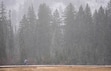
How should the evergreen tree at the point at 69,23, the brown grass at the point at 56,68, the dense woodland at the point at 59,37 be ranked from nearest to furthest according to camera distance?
the brown grass at the point at 56,68
the dense woodland at the point at 59,37
the evergreen tree at the point at 69,23

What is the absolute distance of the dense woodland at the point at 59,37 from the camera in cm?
636

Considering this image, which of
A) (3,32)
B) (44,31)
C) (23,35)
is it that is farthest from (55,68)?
(3,32)

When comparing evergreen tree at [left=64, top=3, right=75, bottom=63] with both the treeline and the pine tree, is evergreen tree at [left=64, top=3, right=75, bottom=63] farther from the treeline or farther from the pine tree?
the pine tree

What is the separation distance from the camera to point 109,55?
250 inches

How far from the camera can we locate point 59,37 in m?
6.54

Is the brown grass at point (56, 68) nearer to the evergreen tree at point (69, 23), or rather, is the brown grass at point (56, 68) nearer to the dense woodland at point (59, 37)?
Answer: the dense woodland at point (59, 37)

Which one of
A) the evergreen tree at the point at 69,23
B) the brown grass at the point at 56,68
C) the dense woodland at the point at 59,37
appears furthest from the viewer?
the evergreen tree at the point at 69,23

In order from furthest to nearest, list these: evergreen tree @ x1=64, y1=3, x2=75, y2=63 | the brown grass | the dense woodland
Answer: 1. evergreen tree @ x1=64, y1=3, x2=75, y2=63
2. the dense woodland
3. the brown grass

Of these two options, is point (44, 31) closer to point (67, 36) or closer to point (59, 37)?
point (59, 37)

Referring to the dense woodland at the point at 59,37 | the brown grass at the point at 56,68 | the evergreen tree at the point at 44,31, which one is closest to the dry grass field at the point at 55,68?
the brown grass at the point at 56,68

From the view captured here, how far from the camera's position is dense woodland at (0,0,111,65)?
6.36 m

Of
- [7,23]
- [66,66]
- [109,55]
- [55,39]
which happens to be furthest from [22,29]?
[109,55]

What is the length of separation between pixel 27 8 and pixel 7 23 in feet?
2.25

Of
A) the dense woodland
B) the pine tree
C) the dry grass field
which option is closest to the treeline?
the dense woodland
